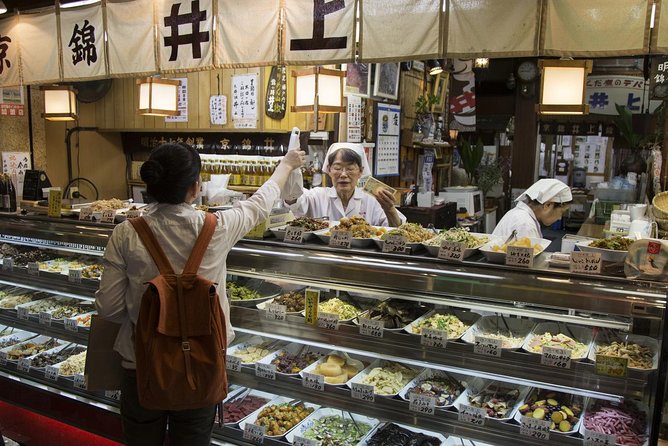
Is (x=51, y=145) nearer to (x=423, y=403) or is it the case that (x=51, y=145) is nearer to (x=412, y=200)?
(x=412, y=200)

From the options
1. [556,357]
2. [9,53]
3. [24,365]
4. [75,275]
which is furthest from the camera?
[9,53]

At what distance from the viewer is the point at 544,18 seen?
11.2 ft

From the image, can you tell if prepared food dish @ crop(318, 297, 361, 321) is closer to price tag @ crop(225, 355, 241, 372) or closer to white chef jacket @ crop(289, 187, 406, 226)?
price tag @ crop(225, 355, 241, 372)

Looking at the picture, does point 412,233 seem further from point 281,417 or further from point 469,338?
point 281,417

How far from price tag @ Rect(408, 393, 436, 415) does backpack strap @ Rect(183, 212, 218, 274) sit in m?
1.36

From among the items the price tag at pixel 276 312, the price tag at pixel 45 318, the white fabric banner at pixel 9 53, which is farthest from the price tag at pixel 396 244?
the white fabric banner at pixel 9 53

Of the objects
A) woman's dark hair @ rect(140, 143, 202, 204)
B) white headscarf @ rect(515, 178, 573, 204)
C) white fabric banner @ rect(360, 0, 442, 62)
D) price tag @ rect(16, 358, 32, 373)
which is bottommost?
price tag @ rect(16, 358, 32, 373)

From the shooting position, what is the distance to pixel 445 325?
317 centimetres

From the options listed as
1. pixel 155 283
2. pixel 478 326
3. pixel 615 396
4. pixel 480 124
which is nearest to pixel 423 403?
pixel 478 326

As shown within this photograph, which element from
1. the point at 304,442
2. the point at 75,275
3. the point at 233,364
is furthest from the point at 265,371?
the point at 75,275

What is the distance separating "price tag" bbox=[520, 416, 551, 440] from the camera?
109 inches

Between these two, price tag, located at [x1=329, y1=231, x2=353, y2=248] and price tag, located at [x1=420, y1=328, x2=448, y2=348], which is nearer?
price tag, located at [x1=420, y1=328, x2=448, y2=348]

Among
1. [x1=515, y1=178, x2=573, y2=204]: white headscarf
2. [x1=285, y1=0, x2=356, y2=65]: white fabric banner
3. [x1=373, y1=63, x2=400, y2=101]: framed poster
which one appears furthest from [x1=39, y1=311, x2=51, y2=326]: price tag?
[x1=373, y1=63, x2=400, y2=101]: framed poster

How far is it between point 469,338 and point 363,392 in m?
0.67
